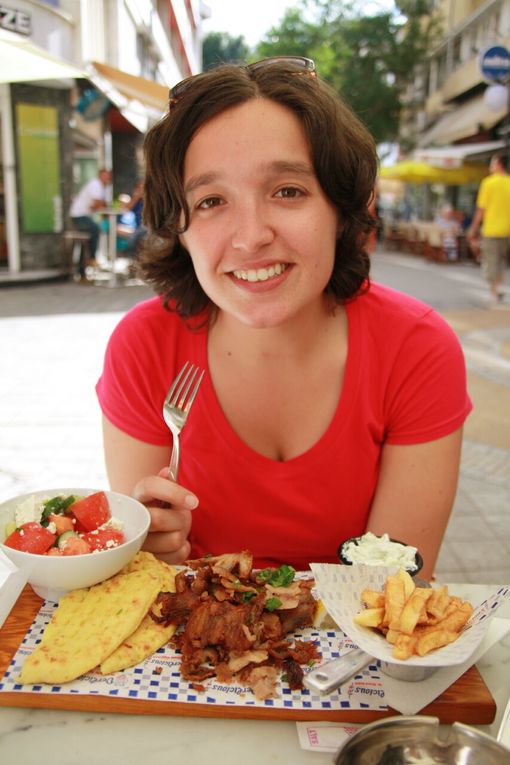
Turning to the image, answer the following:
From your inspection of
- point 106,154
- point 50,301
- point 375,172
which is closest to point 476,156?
point 106,154

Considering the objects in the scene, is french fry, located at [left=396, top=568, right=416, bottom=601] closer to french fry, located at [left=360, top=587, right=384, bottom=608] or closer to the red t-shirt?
french fry, located at [left=360, top=587, right=384, bottom=608]

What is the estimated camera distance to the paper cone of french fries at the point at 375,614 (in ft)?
3.28

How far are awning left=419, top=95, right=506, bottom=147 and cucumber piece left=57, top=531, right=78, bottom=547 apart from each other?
2078cm

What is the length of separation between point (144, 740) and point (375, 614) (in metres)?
0.38

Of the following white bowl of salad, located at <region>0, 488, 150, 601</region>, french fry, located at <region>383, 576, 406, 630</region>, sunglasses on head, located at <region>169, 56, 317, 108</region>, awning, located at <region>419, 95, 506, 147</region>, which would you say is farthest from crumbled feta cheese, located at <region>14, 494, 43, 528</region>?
awning, located at <region>419, 95, 506, 147</region>

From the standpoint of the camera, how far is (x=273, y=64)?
5.38ft

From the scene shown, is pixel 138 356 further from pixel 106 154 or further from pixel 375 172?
pixel 106 154

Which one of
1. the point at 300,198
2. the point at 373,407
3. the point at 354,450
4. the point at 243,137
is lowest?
the point at 354,450

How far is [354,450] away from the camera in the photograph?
174cm

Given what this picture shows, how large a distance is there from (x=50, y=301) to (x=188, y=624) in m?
9.89

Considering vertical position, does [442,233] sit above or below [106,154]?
below

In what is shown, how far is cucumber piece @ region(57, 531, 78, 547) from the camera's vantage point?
4.28 ft


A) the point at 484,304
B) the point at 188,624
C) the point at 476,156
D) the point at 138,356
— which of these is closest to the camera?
Answer: the point at 188,624

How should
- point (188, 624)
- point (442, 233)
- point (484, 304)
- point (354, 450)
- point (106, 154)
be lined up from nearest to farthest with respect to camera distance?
point (188, 624) < point (354, 450) < point (484, 304) < point (106, 154) < point (442, 233)
